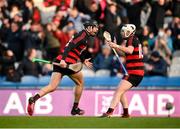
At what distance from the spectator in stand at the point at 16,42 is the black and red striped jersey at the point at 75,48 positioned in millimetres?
5324

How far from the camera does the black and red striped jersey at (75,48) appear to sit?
16.6 m

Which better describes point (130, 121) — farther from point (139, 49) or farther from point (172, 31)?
point (172, 31)

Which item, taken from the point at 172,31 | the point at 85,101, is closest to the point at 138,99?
the point at 85,101

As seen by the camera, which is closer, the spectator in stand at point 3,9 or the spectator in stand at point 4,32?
the spectator in stand at point 4,32

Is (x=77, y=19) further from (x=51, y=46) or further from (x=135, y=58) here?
(x=135, y=58)

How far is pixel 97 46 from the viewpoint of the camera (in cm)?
2177

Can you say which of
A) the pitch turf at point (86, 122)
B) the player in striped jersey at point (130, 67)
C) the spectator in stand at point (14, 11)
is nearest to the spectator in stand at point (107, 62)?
the spectator in stand at point (14, 11)

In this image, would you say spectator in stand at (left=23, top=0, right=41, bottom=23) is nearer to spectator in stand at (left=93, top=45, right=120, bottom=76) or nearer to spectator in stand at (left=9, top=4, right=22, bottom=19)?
spectator in stand at (left=9, top=4, right=22, bottom=19)

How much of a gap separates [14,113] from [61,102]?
1192mm

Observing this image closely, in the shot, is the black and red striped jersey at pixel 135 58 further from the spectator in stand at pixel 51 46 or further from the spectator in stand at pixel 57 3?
the spectator in stand at pixel 57 3

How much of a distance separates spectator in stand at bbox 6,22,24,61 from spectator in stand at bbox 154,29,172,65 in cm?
367

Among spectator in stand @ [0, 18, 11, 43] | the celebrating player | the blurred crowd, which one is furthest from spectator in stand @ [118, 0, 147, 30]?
the celebrating player

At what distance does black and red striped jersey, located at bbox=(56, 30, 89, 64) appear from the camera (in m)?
16.6

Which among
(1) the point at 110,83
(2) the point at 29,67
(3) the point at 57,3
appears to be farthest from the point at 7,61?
(1) the point at 110,83
